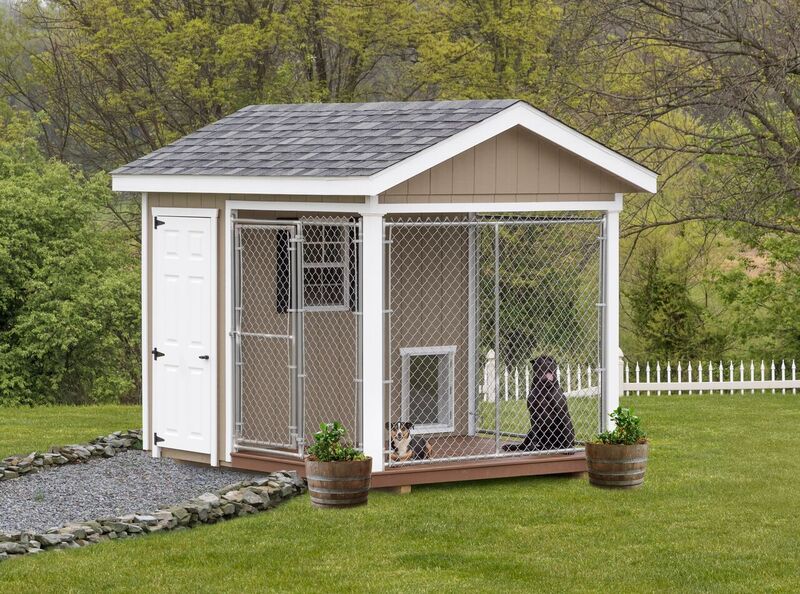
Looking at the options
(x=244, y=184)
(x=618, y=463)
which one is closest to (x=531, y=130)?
(x=244, y=184)

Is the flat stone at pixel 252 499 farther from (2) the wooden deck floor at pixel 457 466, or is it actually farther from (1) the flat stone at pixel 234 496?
(2) the wooden deck floor at pixel 457 466

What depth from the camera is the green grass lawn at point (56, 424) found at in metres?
15.2

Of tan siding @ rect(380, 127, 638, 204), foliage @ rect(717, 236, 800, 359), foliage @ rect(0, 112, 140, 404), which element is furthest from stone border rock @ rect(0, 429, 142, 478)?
foliage @ rect(717, 236, 800, 359)

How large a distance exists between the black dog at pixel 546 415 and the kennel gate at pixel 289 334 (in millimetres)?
1575

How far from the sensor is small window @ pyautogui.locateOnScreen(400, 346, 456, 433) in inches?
523

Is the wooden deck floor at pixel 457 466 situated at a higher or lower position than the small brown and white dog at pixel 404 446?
lower

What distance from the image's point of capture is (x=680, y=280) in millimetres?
23516

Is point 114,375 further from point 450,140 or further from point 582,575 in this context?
point 582,575

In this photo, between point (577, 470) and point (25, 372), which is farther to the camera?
point (25, 372)

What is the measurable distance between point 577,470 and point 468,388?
161 cm

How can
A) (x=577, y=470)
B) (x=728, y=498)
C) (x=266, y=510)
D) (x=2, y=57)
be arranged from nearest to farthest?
(x=266, y=510), (x=728, y=498), (x=577, y=470), (x=2, y=57)

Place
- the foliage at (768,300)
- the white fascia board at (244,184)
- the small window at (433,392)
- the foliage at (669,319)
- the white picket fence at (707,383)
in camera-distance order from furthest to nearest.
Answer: the foliage at (669,319), the foliage at (768,300), the white picket fence at (707,383), the small window at (433,392), the white fascia board at (244,184)

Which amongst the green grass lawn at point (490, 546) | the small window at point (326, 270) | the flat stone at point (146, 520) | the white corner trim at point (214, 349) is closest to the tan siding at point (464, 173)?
the small window at point (326, 270)

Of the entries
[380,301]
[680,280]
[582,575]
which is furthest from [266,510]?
[680,280]
